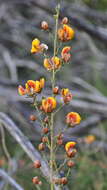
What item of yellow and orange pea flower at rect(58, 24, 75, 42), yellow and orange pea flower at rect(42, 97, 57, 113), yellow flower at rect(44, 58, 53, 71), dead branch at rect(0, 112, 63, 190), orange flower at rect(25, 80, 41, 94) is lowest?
dead branch at rect(0, 112, 63, 190)

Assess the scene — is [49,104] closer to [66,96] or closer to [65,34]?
[66,96]

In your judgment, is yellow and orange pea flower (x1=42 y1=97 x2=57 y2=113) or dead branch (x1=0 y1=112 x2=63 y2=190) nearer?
yellow and orange pea flower (x1=42 y1=97 x2=57 y2=113)

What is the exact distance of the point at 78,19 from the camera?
10.6 ft

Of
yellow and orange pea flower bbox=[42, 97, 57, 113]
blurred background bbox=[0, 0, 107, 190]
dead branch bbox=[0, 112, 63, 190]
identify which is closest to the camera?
yellow and orange pea flower bbox=[42, 97, 57, 113]

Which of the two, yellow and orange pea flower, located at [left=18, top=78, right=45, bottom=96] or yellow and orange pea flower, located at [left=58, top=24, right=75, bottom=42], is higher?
yellow and orange pea flower, located at [left=58, top=24, right=75, bottom=42]

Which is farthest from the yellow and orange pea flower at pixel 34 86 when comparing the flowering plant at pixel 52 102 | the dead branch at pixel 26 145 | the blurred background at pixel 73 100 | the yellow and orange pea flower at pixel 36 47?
the blurred background at pixel 73 100

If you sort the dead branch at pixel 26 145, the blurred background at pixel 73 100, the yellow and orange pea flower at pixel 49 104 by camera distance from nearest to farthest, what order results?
the yellow and orange pea flower at pixel 49 104 < the dead branch at pixel 26 145 < the blurred background at pixel 73 100

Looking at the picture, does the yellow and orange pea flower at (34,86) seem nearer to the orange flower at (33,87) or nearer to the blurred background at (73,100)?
the orange flower at (33,87)

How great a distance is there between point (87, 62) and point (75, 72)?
401 mm

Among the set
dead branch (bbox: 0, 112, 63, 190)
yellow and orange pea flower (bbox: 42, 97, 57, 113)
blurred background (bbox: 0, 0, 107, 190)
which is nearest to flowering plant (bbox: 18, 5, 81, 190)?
yellow and orange pea flower (bbox: 42, 97, 57, 113)

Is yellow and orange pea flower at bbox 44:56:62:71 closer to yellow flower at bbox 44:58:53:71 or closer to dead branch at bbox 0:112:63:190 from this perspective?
yellow flower at bbox 44:58:53:71

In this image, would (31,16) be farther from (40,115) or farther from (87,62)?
(40,115)

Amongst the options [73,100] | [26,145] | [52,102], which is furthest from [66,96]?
[73,100]

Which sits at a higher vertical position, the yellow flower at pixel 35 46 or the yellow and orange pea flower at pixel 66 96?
the yellow flower at pixel 35 46
